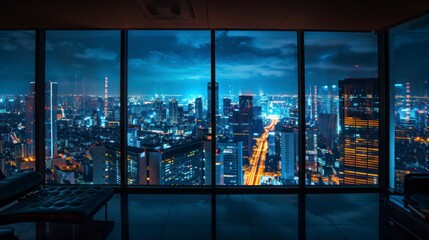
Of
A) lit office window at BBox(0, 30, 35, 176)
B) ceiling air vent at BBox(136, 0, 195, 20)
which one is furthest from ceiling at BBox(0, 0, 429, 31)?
lit office window at BBox(0, 30, 35, 176)

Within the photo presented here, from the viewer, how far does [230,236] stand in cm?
263

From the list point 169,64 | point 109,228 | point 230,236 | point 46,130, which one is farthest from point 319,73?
point 46,130

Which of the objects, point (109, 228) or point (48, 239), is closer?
point (48, 239)

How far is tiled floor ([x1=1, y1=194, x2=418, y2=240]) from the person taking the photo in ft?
8.77

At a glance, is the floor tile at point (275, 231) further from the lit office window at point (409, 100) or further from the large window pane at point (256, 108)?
the lit office window at point (409, 100)

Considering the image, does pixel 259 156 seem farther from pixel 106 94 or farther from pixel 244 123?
pixel 106 94

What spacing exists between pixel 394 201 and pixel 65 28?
4822 millimetres

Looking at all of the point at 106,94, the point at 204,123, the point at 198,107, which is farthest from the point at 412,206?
the point at 106,94

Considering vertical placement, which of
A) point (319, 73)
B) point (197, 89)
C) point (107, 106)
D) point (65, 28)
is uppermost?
point (65, 28)

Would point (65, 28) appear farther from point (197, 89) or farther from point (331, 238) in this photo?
point (331, 238)

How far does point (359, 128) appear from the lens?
4137mm

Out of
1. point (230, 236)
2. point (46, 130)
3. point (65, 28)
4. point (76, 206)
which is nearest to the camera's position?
point (76, 206)

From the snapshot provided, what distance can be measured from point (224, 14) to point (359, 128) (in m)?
2.74

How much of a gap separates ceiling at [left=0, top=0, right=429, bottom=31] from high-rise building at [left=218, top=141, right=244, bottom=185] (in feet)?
5.71
